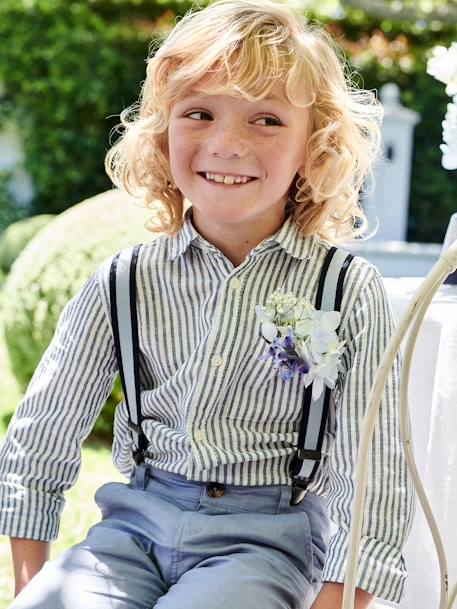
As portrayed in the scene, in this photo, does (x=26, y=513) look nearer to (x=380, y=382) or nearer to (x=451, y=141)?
(x=380, y=382)

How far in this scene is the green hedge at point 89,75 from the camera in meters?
11.6

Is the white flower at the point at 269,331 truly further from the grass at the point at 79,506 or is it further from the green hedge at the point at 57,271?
the green hedge at the point at 57,271

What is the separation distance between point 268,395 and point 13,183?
11112 millimetres

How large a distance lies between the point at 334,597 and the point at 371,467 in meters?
0.22

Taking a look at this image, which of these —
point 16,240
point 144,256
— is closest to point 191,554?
point 144,256

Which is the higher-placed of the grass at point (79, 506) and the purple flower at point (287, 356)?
the purple flower at point (287, 356)

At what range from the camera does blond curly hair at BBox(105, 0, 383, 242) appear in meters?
1.74

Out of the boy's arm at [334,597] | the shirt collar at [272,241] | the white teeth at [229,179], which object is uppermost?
the white teeth at [229,179]

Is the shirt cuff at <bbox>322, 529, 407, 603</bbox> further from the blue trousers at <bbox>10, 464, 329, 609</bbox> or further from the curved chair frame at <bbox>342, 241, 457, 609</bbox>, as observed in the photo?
the curved chair frame at <bbox>342, 241, 457, 609</bbox>

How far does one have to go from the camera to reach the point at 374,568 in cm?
159

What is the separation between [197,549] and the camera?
1.64 metres

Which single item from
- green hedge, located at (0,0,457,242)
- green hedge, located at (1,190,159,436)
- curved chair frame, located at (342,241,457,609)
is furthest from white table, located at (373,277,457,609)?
green hedge, located at (0,0,457,242)

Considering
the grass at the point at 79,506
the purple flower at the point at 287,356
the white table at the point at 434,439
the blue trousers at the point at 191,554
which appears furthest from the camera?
the grass at the point at 79,506

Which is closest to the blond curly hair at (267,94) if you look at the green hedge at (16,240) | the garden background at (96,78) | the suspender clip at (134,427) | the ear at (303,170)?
the ear at (303,170)
